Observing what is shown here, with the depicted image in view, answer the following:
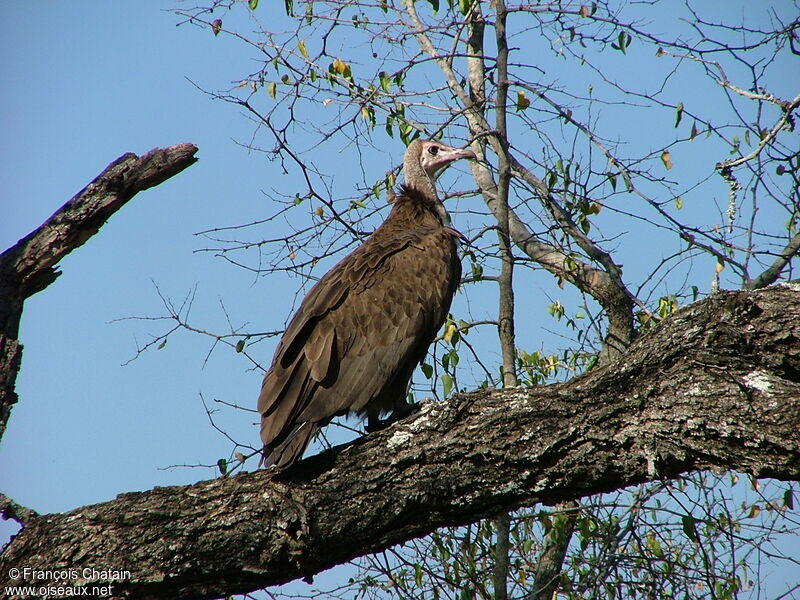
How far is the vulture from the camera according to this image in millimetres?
4066

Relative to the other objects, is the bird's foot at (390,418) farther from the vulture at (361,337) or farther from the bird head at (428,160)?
the bird head at (428,160)

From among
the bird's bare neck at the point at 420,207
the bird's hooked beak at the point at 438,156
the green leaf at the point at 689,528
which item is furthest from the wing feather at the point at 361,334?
the green leaf at the point at 689,528

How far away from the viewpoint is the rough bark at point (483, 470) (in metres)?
3.03

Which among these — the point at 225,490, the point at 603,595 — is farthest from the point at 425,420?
the point at 603,595

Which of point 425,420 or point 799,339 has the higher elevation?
point 799,339

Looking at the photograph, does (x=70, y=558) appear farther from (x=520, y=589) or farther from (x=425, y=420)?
(x=520, y=589)

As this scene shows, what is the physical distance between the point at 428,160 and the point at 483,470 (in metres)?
3.46

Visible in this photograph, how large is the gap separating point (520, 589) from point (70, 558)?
2.83m

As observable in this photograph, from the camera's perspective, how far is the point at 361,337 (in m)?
4.44

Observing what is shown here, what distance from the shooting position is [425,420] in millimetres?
3375

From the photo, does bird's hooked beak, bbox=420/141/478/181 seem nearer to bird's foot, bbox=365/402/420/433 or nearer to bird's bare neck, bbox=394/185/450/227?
bird's bare neck, bbox=394/185/450/227

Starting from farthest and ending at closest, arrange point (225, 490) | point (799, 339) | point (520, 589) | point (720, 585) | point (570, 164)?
point (570, 164) → point (520, 589) → point (720, 585) → point (225, 490) → point (799, 339)

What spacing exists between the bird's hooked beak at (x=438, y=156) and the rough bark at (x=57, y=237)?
10.2 feet

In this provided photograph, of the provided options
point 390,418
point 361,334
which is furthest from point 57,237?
point 390,418
